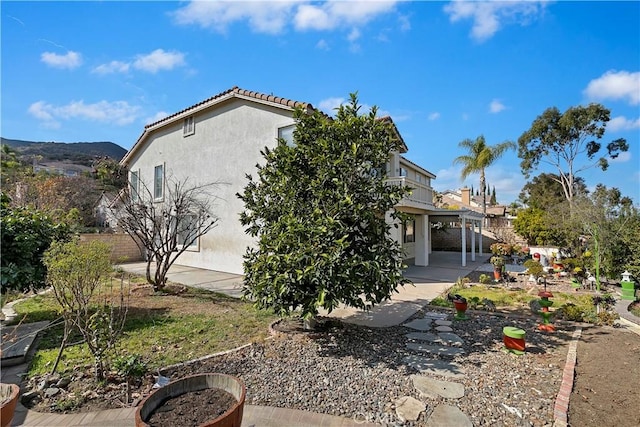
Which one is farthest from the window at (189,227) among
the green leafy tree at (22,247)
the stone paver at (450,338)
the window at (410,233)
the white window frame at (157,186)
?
the window at (410,233)

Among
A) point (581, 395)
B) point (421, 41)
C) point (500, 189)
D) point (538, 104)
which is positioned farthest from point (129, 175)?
point (500, 189)

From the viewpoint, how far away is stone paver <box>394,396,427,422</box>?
385 centimetres

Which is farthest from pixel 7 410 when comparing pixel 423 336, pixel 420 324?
pixel 420 324

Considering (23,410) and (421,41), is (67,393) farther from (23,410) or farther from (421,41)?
(421,41)

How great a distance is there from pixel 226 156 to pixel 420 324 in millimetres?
11203

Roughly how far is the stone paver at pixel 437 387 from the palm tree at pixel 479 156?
27985mm

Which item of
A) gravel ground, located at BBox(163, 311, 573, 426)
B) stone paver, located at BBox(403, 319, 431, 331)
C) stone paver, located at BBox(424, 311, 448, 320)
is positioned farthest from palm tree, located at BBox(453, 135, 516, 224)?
gravel ground, located at BBox(163, 311, 573, 426)

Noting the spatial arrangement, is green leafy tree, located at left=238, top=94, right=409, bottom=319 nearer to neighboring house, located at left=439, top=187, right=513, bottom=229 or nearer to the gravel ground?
the gravel ground

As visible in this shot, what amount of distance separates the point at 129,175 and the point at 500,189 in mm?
71341

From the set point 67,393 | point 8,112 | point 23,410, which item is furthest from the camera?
point 8,112

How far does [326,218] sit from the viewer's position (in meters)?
5.53

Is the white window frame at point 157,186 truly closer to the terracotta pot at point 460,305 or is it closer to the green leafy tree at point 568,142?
the terracotta pot at point 460,305

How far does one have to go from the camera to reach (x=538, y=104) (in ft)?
99.4

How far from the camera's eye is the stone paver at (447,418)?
12.2 ft
